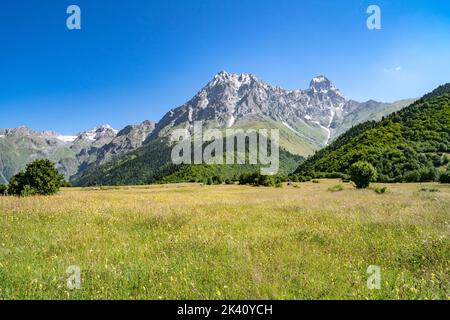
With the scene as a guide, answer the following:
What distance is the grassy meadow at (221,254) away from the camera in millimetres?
7059

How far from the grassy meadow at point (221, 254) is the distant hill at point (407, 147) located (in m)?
83.1

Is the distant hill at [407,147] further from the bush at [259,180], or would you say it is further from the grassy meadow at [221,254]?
the grassy meadow at [221,254]

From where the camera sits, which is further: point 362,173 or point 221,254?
point 362,173

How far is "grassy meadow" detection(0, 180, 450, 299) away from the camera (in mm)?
7059

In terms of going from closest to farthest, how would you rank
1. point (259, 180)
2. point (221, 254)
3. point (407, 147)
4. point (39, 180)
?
1. point (221, 254)
2. point (39, 180)
3. point (259, 180)
4. point (407, 147)

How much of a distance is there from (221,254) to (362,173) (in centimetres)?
5296

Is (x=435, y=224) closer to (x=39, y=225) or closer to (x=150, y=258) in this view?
(x=150, y=258)

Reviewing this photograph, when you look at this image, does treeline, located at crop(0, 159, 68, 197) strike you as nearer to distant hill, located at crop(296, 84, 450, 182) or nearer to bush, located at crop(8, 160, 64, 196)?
bush, located at crop(8, 160, 64, 196)

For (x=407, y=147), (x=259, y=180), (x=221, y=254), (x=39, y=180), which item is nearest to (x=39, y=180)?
(x=39, y=180)

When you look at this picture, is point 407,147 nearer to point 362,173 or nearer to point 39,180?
point 362,173

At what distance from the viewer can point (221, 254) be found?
9.68 meters
